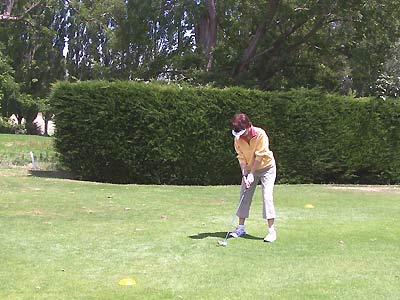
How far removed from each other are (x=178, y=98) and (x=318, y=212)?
6.65 m

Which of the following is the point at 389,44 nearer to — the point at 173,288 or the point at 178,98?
the point at 178,98

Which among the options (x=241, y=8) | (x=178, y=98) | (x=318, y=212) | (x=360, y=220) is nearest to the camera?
A: (x=360, y=220)

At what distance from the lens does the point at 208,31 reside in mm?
26859

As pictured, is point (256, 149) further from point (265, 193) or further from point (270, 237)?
point (270, 237)

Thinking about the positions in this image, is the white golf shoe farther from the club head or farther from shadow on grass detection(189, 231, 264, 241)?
the club head

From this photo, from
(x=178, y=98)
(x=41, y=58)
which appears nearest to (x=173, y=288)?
(x=178, y=98)

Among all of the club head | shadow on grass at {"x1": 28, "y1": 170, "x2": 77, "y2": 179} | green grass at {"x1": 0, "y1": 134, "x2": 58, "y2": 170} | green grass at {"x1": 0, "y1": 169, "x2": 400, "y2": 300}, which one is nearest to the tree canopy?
green grass at {"x1": 0, "y1": 134, "x2": 58, "y2": 170}

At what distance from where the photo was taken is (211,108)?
16.6m

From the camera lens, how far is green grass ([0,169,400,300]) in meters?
5.60

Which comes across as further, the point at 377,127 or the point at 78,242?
the point at 377,127

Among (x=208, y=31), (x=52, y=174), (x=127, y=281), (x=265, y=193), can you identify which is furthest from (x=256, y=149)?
(x=208, y=31)

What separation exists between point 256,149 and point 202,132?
8826 mm

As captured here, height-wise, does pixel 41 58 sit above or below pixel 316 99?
above

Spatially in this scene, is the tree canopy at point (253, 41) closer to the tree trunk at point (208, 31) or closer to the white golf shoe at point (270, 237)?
the tree trunk at point (208, 31)
